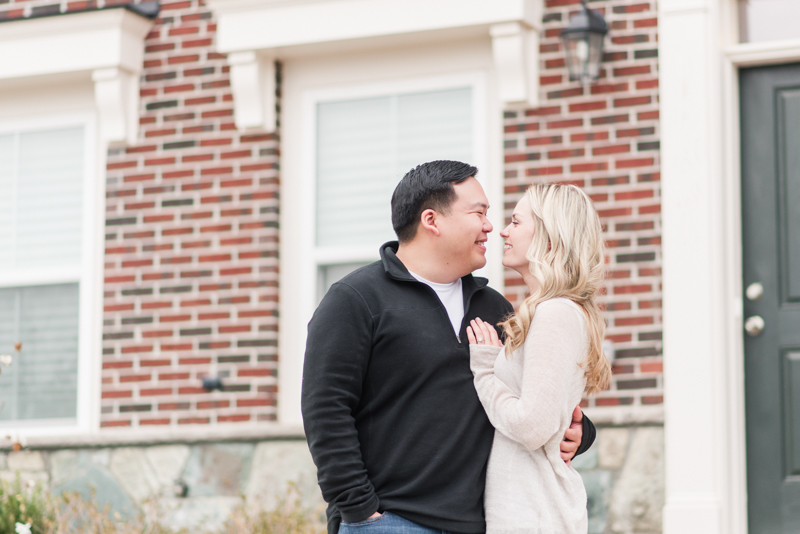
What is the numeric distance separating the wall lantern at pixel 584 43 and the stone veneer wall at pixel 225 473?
183 centimetres

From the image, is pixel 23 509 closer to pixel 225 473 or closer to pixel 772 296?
pixel 225 473

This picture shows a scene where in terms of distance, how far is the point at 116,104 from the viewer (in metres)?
6.46

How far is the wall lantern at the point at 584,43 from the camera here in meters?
5.55

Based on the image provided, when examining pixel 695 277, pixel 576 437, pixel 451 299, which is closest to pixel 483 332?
pixel 451 299

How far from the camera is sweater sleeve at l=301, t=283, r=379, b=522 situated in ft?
9.29

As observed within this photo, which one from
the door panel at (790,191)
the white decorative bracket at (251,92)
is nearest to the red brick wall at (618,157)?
the door panel at (790,191)

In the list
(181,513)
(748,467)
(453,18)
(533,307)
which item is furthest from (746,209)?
(181,513)

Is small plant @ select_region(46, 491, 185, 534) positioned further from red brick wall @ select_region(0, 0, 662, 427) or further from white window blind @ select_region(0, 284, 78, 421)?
white window blind @ select_region(0, 284, 78, 421)

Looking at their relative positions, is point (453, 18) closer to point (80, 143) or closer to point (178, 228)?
point (178, 228)

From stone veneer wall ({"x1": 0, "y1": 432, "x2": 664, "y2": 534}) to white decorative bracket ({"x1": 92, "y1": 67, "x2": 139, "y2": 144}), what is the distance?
73.0 inches

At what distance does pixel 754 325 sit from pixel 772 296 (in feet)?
0.59

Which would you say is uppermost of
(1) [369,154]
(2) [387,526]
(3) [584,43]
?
(3) [584,43]

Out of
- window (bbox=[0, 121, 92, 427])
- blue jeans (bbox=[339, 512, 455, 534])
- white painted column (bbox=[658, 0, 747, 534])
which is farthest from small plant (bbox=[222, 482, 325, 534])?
blue jeans (bbox=[339, 512, 455, 534])

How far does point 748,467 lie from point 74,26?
459 cm
